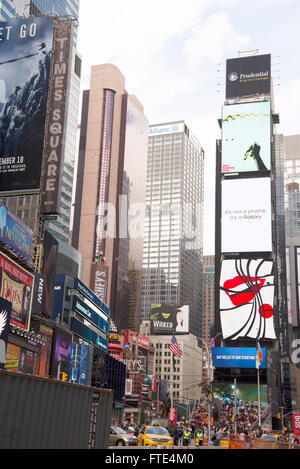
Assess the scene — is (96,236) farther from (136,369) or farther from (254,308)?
(254,308)

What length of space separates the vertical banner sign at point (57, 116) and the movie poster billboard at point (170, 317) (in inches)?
5686

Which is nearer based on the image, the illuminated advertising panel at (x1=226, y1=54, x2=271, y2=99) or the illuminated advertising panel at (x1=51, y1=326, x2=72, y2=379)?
the illuminated advertising panel at (x1=51, y1=326, x2=72, y2=379)

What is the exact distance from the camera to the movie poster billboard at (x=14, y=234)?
42.1m

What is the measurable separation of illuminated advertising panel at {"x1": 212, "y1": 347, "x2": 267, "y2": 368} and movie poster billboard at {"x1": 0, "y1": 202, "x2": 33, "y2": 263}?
6153 cm

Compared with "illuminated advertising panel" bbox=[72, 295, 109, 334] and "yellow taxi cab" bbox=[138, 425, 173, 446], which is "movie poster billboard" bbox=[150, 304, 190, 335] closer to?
"illuminated advertising panel" bbox=[72, 295, 109, 334]

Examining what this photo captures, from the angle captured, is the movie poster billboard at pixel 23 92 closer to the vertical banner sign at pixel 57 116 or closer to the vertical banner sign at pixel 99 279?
the vertical banner sign at pixel 57 116

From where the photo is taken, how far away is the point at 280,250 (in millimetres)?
186000

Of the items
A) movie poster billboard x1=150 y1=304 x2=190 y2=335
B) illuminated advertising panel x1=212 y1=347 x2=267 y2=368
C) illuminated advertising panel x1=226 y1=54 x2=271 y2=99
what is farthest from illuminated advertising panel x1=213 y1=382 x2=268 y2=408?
movie poster billboard x1=150 y1=304 x2=190 y2=335

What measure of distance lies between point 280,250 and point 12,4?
11396 cm

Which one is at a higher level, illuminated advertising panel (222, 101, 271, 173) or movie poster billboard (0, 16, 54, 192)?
illuminated advertising panel (222, 101, 271, 173)

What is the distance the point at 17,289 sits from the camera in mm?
43469

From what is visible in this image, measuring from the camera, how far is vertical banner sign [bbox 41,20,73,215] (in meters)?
46.9

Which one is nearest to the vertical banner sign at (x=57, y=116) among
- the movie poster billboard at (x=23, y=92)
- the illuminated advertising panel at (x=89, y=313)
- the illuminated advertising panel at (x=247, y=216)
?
the movie poster billboard at (x=23, y=92)

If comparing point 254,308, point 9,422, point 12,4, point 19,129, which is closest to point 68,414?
point 9,422
